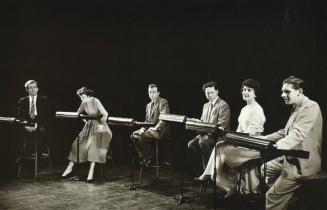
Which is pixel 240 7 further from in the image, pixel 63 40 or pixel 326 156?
pixel 63 40

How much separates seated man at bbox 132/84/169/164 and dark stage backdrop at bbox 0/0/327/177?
84 centimetres

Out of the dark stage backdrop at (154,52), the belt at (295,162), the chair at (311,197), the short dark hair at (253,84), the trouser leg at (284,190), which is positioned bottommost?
the chair at (311,197)

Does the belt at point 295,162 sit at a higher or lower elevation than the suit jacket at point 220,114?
lower

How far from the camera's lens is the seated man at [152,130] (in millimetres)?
6059

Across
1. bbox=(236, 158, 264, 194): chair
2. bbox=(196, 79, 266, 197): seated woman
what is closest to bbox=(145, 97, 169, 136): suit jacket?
bbox=(196, 79, 266, 197): seated woman

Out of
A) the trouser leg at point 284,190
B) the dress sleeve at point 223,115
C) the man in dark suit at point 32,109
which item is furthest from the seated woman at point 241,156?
the man in dark suit at point 32,109

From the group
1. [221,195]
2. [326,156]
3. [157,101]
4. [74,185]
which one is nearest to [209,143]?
[221,195]

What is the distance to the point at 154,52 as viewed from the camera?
7508mm

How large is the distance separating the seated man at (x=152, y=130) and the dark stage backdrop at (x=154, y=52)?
84cm

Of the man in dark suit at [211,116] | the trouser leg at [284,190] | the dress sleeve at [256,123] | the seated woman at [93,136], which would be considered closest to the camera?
the trouser leg at [284,190]

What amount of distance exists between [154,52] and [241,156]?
12.2 ft

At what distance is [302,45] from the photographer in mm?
5539

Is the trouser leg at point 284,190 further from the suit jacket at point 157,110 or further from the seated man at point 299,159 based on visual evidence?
the suit jacket at point 157,110

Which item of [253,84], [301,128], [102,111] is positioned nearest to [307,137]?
[301,128]
